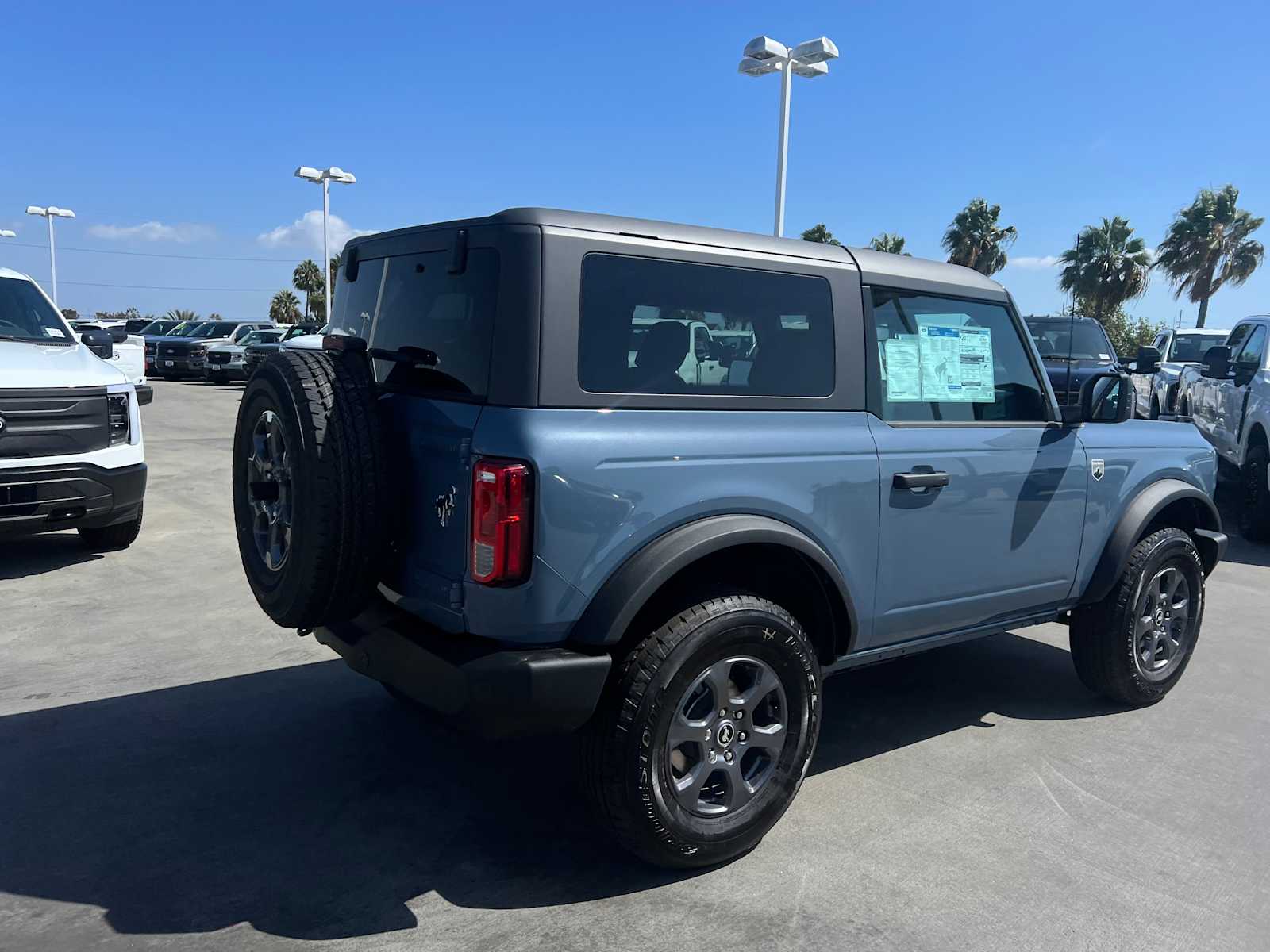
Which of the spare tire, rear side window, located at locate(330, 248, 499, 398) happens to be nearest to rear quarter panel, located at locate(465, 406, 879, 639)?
rear side window, located at locate(330, 248, 499, 398)

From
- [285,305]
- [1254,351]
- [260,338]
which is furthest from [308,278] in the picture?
[1254,351]

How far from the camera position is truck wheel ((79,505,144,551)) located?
7105 mm

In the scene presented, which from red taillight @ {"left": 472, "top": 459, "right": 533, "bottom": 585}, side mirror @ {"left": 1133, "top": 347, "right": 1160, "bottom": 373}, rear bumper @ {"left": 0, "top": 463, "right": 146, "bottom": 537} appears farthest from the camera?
side mirror @ {"left": 1133, "top": 347, "right": 1160, "bottom": 373}

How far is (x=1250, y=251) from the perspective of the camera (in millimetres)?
37844

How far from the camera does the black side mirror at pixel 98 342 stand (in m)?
7.34

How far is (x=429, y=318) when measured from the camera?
10.6ft

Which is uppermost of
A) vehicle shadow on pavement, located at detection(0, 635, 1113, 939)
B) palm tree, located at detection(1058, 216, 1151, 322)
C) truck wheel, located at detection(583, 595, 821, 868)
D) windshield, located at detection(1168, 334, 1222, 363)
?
palm tree, located at detection(1058, 216, 1151, 322)

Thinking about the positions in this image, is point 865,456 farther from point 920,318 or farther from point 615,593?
point 615,593

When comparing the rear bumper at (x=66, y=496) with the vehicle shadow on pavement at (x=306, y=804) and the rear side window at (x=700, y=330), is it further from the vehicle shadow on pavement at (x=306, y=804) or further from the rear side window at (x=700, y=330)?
the rear side window at (x=700, y=330)

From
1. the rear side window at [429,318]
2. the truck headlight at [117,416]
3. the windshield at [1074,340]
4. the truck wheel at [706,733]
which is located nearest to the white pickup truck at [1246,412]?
the windshield at [1074,340]

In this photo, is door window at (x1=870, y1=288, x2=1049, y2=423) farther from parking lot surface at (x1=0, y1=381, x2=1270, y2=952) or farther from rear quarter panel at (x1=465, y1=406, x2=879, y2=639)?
parking lot surface at (x1=0, y1=381, x2=1270, y2=952)

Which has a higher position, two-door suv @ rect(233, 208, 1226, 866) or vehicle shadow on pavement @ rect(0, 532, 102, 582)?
two-door suv @ rect(233, 208, 1226, 866)

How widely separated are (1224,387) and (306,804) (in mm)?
9572

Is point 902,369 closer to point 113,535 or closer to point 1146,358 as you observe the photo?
point 113,535
